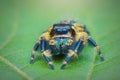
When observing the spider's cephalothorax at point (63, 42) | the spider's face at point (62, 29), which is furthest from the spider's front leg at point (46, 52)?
the spider's face at point (62, 29)

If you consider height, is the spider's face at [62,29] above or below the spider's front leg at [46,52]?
above

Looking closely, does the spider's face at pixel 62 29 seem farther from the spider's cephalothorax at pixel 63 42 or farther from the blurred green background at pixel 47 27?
the blurred green background at pixel 47 27

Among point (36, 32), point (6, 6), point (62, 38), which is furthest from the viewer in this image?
point (6, 6)

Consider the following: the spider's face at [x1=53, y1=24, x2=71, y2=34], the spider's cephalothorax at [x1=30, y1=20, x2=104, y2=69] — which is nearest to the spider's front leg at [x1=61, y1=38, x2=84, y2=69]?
the spider's cephalothorax at [x1=30, y1=20, x2=104, y2=69]

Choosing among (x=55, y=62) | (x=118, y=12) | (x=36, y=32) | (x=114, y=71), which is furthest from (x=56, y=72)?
(x=118, y=12)

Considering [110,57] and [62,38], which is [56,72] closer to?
[62,38]

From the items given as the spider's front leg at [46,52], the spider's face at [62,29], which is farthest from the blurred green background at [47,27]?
the spider's face at [62,29]

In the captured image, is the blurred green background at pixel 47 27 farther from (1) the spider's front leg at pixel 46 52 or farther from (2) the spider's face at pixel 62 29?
(2) the spider's face at pixel 62 29

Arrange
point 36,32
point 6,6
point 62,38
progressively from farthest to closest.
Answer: point 6,6, point 36,32, point 62,38
